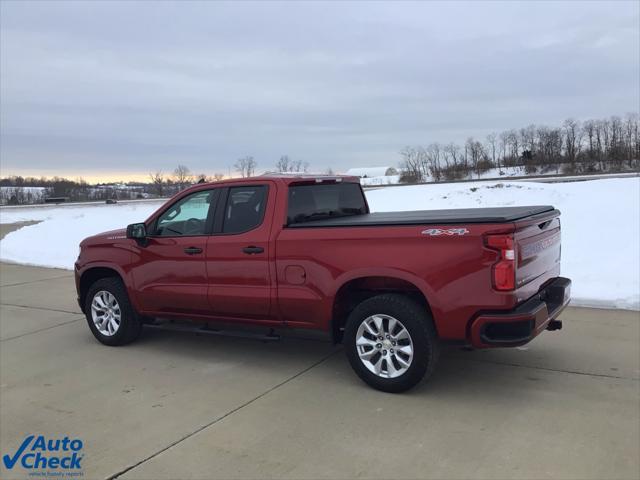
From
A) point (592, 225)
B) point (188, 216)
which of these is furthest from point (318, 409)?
point (592, 225)

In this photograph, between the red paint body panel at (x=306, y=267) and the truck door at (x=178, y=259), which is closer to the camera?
the red paint body panel at (x=306, y=267)

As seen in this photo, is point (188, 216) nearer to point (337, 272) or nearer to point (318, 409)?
point (337, 272)

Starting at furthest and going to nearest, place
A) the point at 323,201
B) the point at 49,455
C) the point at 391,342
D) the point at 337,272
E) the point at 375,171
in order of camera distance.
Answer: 1. the point at 375,171
2. the point at 323,201
3. the point at 337,272
4. the point at 391,342
5. the point at 49,455

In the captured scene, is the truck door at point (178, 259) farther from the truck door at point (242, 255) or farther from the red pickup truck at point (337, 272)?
the truck door at point (242, 255)

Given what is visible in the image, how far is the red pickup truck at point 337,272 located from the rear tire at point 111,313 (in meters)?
0.02

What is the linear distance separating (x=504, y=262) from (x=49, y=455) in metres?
3.57

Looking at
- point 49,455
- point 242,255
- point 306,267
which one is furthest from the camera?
point 242,255

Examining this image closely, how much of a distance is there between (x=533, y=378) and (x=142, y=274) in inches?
166

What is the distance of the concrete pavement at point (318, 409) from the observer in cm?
357

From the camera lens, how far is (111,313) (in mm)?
6457

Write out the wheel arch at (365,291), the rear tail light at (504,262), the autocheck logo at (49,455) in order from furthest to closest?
the wheel arch at (365,291) < the rear tail light at (504,262) < the autocheck logo at (49,455)

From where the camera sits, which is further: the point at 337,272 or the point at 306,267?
the point at 306,267

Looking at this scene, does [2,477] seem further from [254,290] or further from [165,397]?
[254,290]

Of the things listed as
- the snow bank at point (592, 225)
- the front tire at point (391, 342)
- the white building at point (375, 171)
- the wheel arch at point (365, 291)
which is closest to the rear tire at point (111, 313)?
the wheel arch at point (365, 291)
